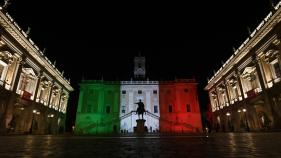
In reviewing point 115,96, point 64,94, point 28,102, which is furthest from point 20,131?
point 115,96

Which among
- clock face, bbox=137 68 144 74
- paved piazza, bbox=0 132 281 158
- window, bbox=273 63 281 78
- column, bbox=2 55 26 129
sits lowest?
paved piazza, bbox=0 132 281 158

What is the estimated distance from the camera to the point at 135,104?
53219mm

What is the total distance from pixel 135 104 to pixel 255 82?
31857mm

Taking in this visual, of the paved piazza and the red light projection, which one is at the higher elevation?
the red light projection

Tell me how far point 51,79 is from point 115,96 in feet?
63.2

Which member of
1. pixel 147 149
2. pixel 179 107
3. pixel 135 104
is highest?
pixel 135 104

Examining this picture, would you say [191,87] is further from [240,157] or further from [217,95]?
[240,157]

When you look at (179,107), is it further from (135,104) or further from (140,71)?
(140,71)

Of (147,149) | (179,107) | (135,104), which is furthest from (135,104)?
(147,149)

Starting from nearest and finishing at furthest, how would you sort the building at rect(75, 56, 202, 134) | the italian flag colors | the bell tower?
the building at rect(75, 56, 202, 134)
the italian flag colors
the bell tower

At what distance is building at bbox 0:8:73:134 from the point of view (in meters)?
23.3

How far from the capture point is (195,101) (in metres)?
52.9

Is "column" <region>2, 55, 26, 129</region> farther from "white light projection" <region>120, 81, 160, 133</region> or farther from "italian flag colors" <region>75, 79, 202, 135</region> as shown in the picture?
"white light projection" <region>120, 81, 160, 133</region>

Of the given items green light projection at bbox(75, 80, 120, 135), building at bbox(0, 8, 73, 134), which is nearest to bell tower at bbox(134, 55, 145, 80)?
green light projection at bbox(75, 80, 120, 135)
